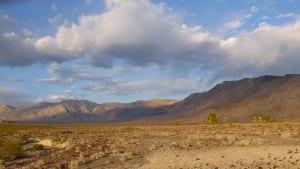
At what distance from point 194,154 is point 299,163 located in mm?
7535

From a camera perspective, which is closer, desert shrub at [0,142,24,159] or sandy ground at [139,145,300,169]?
sandy ground at [139,145,300,169]

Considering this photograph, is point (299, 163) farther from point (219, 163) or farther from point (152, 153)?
point (152, 153)

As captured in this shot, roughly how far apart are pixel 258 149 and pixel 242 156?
3.55 m

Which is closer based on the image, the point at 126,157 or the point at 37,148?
the point at 126,157

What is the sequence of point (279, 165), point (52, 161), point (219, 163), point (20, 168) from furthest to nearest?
point (52, 161), point (20, 168), point (219, 163), point (279, 165)

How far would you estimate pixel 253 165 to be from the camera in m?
24.6

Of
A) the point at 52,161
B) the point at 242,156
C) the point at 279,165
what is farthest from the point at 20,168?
the point at 279,165

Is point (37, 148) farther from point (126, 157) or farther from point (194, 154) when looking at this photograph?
point (194, 154)

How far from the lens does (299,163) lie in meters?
24.6

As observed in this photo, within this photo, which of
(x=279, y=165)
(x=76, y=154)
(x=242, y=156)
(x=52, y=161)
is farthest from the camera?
(x=76, y=154)

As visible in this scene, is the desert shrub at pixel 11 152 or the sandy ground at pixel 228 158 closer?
the sandy ground at pixel 228 158

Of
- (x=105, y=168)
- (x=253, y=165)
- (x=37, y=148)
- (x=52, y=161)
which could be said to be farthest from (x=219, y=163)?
(x=37, y=148)

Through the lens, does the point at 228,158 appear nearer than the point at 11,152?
Yes

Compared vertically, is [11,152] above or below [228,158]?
above
